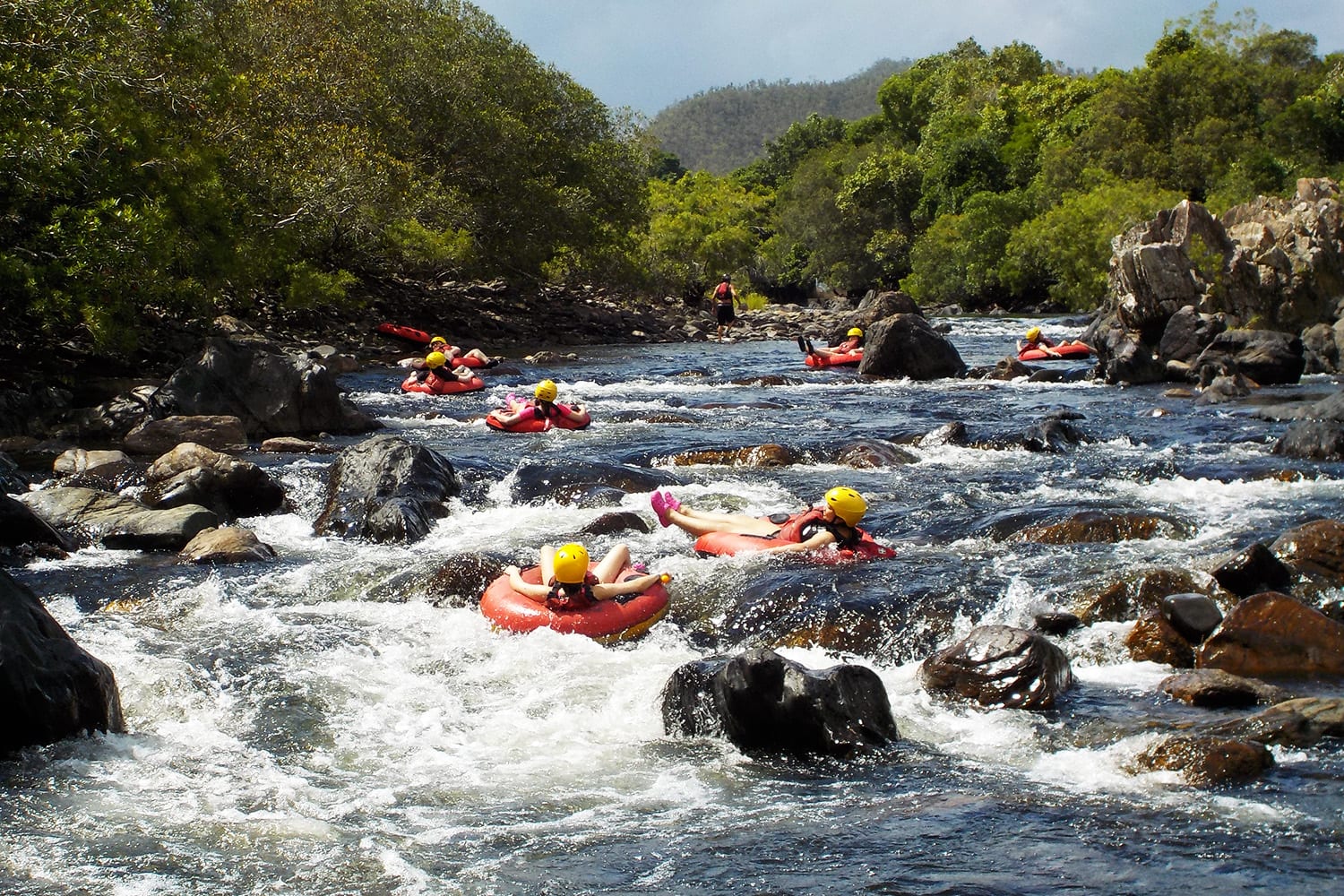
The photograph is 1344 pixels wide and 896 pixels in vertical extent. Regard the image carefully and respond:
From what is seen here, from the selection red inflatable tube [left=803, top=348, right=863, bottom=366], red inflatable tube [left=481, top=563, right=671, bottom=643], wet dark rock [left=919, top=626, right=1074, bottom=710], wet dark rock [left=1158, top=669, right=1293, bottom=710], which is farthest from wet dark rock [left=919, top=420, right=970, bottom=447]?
red inflatable tube [left=803, top=348, right=863, bottom=366]

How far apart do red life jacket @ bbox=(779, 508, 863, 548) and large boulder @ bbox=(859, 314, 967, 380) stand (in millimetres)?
15693

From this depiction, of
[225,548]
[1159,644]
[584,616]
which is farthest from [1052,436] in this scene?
[225,548]

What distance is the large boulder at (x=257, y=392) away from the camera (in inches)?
664

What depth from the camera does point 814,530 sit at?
34.4 feet

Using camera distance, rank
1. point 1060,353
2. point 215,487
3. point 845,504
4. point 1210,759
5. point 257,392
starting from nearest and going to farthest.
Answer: point 1210,759 < point 845,504 < point 215,487 < point 257,392 < point 1060,353

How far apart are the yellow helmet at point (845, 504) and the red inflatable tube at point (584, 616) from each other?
1.85m

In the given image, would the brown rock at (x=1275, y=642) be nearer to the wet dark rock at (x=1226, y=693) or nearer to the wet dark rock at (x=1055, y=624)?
the wet dark rock at (x=1226, y=693)

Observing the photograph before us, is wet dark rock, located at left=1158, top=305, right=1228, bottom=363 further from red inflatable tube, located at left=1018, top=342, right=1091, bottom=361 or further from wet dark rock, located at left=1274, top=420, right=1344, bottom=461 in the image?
wet dark rock, located at left=1274, top=420, right=1344, bottom=461

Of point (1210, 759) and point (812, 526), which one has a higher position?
point (812, 526)

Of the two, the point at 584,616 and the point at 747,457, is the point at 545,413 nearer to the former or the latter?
the point at 747,457

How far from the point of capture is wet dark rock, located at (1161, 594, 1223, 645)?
8156 millimetres

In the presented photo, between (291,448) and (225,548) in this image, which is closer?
(225,548)

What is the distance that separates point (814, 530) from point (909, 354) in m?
16.1

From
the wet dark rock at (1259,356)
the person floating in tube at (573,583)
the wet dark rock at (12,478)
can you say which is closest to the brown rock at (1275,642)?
the person floating in tube at (573,583)
